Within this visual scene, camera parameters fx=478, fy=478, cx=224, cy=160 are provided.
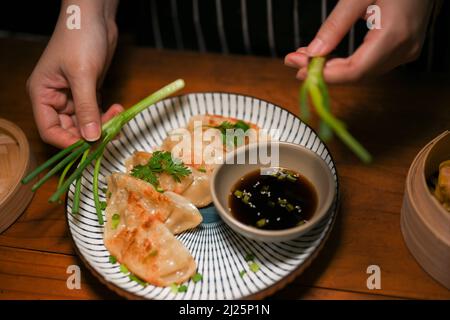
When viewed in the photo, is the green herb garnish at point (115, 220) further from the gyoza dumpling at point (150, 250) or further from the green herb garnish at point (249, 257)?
the green herb garnish at point (249, 257)

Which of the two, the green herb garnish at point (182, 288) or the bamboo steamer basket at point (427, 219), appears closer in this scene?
the bamboo steamer basket at point (427, 219)

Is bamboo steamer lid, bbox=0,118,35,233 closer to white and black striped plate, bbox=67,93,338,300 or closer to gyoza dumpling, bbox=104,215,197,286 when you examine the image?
white and black striped plate, bbox=67,93,338,300

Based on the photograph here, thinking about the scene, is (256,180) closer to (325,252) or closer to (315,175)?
(315,175)

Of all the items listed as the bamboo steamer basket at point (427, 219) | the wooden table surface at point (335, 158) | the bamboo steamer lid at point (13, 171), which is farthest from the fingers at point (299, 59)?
the bamboo steamer lid at point (13, 171)

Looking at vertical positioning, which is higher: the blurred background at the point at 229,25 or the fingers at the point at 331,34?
the fingers at the point at 331,34

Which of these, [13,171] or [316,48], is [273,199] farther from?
[13,171]

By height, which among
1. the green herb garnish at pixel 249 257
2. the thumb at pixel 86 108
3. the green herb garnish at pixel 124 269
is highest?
the thumb at pixel 86 108

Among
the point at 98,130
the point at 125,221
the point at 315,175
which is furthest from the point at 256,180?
the point at 98,130
